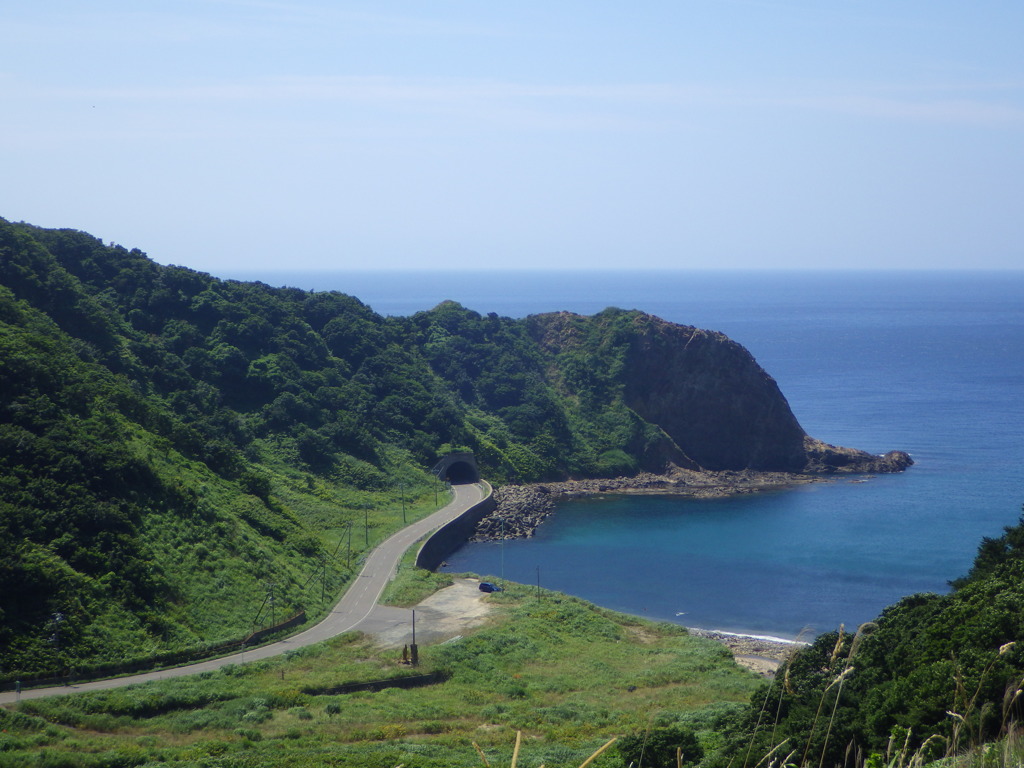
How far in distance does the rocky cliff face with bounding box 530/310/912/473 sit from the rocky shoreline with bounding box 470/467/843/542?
251 centimetres

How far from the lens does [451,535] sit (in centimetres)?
6694

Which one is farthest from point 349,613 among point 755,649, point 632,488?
point 632,488

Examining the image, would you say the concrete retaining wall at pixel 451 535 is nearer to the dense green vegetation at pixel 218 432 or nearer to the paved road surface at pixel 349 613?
the paved road surface at pixel 349 613

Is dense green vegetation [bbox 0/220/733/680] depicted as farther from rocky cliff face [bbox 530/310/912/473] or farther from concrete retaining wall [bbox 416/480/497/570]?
concrete retaining wall [bbox 416/480/497/570]

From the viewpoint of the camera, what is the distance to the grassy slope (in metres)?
24.5

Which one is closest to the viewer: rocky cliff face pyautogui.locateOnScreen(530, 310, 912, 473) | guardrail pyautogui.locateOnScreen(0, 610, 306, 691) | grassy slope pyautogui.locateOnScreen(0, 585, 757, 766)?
grassy slope pyautogui.locateOnScreen(0, 585, 757, 766)

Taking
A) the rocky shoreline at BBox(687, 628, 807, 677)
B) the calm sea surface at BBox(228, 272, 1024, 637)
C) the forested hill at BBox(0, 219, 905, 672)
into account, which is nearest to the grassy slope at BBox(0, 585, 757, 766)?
the rocky shoreline at BBox(687, 628, 807, 677)

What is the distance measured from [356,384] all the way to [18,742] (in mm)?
62736

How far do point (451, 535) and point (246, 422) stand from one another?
1920 cm

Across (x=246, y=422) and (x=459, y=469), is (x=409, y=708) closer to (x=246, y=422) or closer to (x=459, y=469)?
(x=246, y=422)

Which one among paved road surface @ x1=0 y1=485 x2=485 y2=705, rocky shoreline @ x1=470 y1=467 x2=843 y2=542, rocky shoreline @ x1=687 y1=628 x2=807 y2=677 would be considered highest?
paved road surface @ x1=0 y1=485 x2=485 y2=705

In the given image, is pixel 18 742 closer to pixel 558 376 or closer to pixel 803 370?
pixel 558 376

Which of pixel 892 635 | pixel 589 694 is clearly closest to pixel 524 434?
pixel 589 694

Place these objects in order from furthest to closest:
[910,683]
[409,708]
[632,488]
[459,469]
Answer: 1. [632,488]
2. [459,469]
3. [409,708]
4. [910,683]
